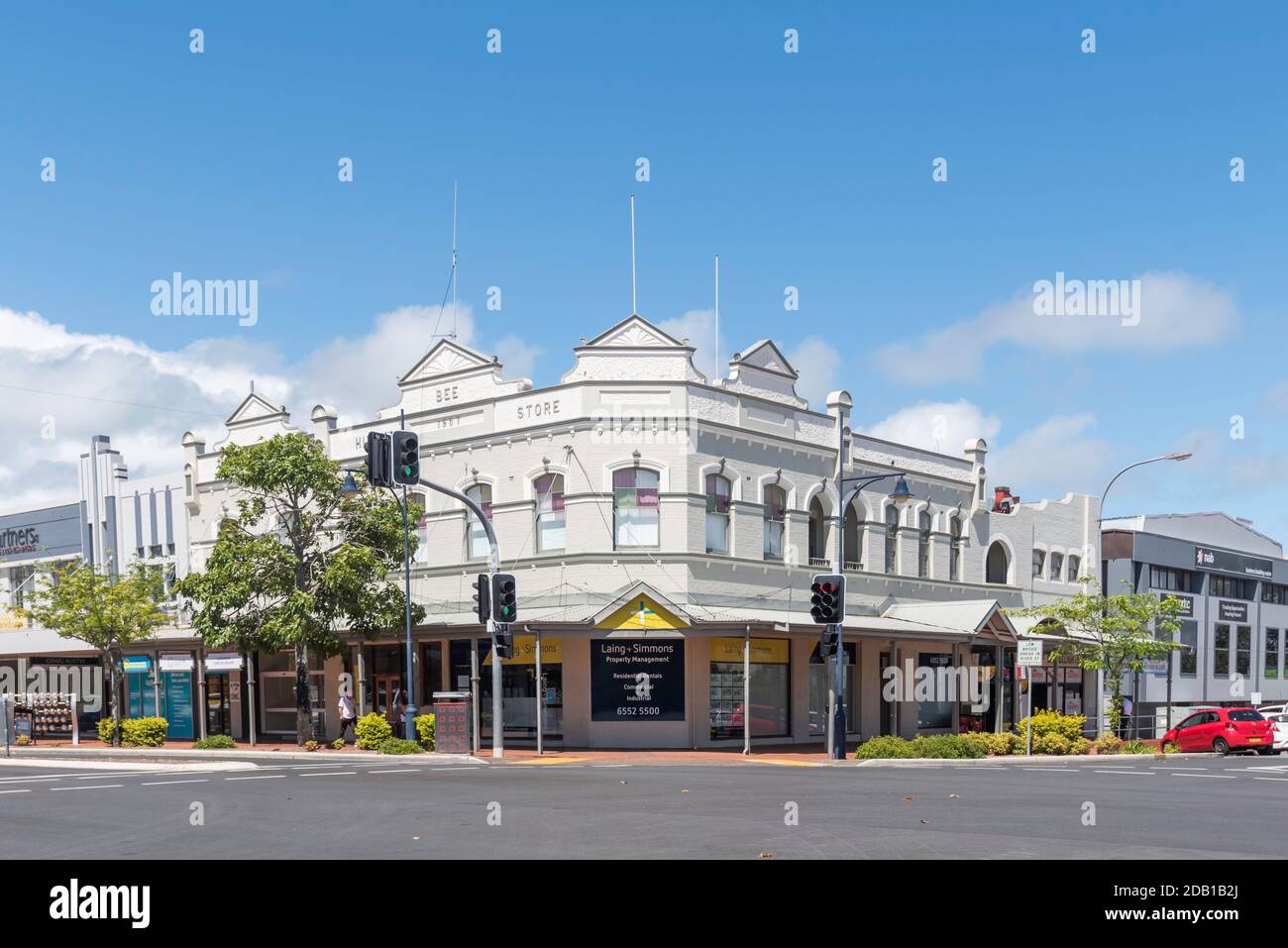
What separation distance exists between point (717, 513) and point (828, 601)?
7.24 meters

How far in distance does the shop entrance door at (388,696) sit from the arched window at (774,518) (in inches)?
430

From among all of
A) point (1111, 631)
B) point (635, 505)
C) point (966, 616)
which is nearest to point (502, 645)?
point (635, 505)

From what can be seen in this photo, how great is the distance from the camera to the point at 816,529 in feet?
123

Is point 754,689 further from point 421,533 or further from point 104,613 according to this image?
point 104,613

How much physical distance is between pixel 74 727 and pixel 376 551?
1082 cm

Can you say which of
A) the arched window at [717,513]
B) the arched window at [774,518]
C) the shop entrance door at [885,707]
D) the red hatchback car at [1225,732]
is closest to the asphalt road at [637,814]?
the arched window at [717,513]

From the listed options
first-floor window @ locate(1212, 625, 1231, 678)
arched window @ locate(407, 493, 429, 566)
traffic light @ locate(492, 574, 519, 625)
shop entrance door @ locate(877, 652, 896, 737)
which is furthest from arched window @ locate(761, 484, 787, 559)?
first-floor window @ locate(1212, 625, 1231, 678)

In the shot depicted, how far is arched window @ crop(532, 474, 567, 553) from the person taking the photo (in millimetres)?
33906

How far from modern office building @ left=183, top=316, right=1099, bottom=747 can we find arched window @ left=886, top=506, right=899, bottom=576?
0.23 feet

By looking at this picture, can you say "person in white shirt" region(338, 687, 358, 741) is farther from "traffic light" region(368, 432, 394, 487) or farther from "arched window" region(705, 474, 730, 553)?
"traffic light" region(368, 432, 394, 487)
